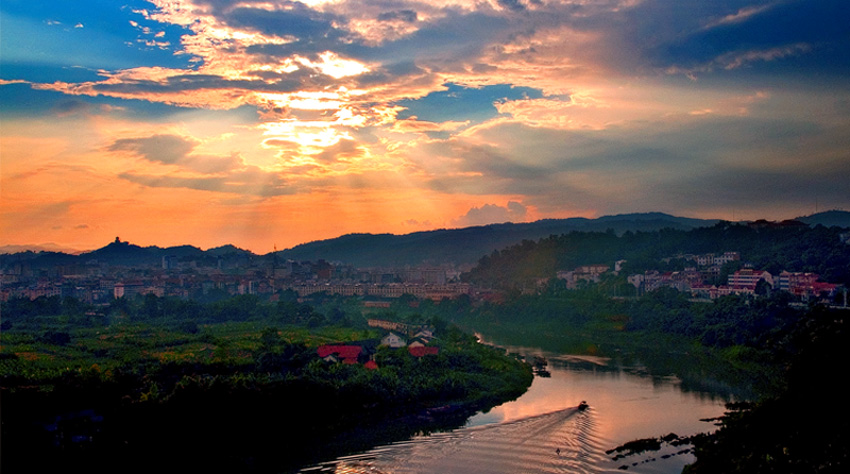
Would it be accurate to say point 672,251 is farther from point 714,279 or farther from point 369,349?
point 369,349

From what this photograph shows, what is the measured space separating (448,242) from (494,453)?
91.2 m

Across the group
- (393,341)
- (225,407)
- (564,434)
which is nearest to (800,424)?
(564,434)

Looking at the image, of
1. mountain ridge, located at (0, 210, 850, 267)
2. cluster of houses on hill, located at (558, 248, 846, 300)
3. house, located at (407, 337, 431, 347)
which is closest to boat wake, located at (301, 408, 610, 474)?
house, located at (407, 337, 431, 347)

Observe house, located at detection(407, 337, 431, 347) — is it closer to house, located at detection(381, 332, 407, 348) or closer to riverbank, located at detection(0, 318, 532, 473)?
house, located at detection(381, 332, 407, 348)

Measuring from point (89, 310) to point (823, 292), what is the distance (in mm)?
31071

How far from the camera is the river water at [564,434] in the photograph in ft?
37.7

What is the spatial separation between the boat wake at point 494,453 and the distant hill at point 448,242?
80.3 metres

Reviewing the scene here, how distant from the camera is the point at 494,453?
40.0 feet

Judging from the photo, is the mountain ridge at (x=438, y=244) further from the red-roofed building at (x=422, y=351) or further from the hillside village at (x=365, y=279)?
the red-roofed building at (x=422, y=351)

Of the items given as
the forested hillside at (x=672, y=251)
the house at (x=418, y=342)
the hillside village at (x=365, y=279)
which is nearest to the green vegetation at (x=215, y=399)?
the house at (x=418, y=342)

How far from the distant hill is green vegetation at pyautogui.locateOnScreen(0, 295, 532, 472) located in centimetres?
7529

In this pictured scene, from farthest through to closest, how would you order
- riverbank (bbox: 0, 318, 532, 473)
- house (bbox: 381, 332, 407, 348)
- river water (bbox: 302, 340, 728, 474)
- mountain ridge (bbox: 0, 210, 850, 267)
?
mountain ridge (bbox: 0, 210, 850, 267)
house (bbox: 381, 332, 407, 348)
river water (bbox: 302, 340, 728, 474)
riverbank (bbox: 0, 318, 532, 473)

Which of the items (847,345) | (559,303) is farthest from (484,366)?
(559,303)

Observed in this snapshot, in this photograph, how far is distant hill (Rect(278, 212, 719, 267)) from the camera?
96.3 metres
